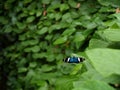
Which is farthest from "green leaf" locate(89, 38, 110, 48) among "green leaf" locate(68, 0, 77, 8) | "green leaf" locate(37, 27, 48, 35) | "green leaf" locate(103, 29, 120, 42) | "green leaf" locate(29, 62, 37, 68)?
"green leaf" locate(29, 62, 37, 68)

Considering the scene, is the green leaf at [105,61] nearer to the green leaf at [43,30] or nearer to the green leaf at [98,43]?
the green leaf at [98,43]

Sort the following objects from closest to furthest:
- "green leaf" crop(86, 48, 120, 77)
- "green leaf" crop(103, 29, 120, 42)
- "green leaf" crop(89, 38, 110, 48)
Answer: "green leaf" crop(86, 48, 120, 77), "green leaf" crop(103, 29, 120, 42), "green leaf" crop(89, 38, 110, 48)

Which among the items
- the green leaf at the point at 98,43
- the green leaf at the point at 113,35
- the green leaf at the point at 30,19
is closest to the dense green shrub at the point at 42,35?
the green leaf at the point at 30,19

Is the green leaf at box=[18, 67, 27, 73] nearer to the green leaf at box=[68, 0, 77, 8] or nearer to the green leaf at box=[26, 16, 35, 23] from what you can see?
the green leaf at box=[26, 16, 35, 23]

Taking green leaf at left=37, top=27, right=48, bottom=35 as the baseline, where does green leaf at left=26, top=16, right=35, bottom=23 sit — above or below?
above

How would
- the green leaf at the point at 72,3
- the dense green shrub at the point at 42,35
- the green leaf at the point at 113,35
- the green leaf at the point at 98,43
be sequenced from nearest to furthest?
the green leaf at the point at 113,35 → the green leaf at the point at 98,43 → the dense green shrub at the point at 42,35 → the green leaf at the point at 72,3

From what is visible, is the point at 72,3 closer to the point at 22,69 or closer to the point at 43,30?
the point at 43,30

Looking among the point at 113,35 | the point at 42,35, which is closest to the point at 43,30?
the point at 42,35

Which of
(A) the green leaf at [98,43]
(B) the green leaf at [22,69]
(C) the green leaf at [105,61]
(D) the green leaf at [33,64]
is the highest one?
(C) the green leaf at [105,61]
